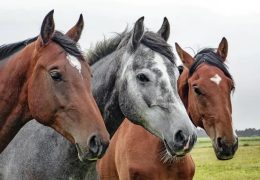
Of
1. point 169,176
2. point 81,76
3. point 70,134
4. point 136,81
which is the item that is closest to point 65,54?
point 81,76

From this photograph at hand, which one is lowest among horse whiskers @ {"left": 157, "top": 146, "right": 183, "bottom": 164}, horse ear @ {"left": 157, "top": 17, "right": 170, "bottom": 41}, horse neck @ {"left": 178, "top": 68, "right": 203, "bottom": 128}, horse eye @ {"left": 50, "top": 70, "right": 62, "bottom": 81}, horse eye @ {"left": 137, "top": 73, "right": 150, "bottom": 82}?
horse whiskers @ {"left": 157, "top": 146, "right": 183, "bottom": 164}

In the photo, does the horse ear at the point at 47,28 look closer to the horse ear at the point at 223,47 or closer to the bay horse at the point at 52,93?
the bay horse at the point at 52,93

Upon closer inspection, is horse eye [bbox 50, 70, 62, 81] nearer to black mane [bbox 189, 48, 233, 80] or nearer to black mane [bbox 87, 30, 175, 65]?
black mane [bbox 87, 30, 175, 65]

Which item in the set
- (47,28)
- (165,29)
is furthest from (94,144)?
(165,29)

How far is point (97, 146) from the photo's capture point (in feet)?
17.8

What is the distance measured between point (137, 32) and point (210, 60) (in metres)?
2.13

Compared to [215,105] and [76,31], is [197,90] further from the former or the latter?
[76,31]

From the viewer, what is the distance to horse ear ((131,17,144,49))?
290 inches

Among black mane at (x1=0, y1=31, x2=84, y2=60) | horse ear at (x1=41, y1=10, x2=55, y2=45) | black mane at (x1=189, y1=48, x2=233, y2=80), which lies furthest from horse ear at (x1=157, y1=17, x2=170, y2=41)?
horse ear at (x1=41, y1=10, x2=55, y2=45)

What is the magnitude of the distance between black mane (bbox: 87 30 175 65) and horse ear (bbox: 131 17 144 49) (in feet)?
0.25

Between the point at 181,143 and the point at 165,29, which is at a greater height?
the point at 165,29

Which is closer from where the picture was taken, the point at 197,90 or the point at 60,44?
the point at 60,44

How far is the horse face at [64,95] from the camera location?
18.4ft

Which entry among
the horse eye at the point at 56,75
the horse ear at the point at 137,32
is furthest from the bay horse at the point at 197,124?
the horse eye at the point at 56,75
